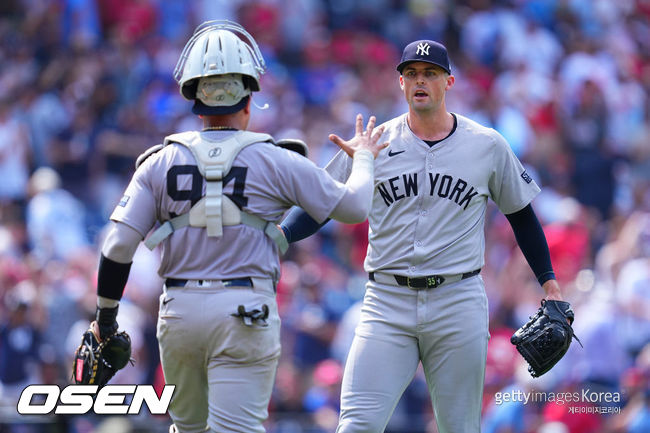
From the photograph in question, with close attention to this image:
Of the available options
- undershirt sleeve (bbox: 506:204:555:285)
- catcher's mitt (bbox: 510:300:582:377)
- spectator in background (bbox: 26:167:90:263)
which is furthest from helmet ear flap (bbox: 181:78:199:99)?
spectator in background (bbox: 26:167:90:263)

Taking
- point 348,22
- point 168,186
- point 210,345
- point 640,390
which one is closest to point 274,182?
point 168,186

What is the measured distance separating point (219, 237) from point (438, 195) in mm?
1353

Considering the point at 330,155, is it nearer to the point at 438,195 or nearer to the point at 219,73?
the point at 438,195

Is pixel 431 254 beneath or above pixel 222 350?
above

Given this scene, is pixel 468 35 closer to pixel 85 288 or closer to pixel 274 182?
pixel 85 288

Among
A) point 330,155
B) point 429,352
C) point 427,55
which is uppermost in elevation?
point 330,155

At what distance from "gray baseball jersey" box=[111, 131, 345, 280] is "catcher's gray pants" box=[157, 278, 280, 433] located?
103mm

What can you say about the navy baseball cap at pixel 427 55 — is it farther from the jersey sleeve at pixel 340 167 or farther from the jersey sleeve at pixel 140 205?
the jersey sleeve at pixel 140 205

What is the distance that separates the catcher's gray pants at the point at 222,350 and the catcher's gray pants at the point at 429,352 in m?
0.69

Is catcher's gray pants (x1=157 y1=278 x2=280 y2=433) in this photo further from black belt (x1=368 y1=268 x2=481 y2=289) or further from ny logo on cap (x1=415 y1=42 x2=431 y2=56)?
ny logo on cap (x1=415 y1=42 x2=431 y2=56)

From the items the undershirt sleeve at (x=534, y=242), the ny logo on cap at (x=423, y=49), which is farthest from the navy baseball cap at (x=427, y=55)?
the undershirt sleeve at (x=534, y=242)

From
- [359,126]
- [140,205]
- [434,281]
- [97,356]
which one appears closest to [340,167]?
[359,126]

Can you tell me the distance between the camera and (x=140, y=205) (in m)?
4.90

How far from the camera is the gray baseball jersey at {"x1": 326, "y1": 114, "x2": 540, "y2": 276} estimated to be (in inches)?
220
